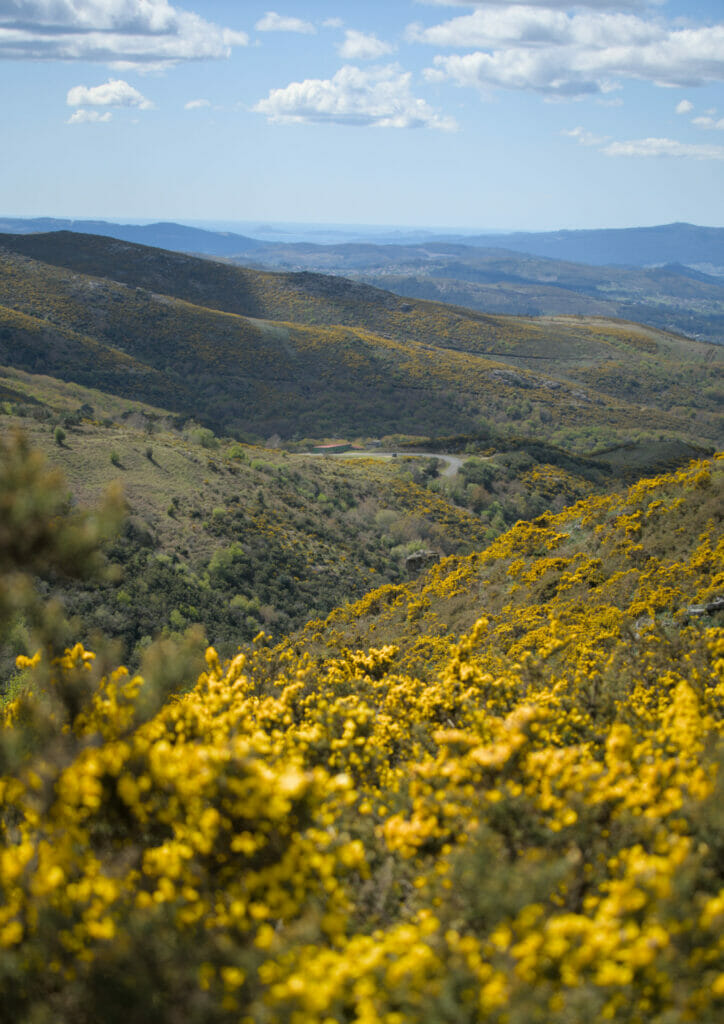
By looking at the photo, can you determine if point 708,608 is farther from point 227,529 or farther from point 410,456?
point 410,456

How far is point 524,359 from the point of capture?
4250 inches

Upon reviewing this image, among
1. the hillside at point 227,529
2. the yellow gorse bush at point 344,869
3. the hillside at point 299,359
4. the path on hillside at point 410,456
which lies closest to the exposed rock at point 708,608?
the yellow gorse bush at point 344,869

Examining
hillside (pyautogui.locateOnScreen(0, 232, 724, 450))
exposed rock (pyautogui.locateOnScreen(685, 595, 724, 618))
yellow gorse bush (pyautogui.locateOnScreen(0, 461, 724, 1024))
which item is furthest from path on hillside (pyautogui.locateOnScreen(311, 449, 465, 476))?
yellow gorse bush (pyautogui.locateOnScreen(0, 461, 724, 1024))

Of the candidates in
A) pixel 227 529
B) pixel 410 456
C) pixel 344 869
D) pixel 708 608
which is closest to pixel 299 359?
pixel 410 456

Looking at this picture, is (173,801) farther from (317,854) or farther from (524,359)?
(524,359)

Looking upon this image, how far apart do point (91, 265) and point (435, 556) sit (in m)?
90.7

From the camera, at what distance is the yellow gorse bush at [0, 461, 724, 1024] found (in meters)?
3.05

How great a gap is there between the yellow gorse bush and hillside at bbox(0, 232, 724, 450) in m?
63.4

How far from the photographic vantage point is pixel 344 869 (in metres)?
4.13

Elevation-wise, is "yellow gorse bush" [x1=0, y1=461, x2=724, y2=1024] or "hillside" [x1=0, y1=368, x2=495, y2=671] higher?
"yellow gorse bush" [x1=0, y1=461, x2=724, y2=1024]

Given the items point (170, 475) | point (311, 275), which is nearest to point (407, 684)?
point (170, 475)

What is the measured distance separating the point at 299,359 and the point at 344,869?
8622 centimetres

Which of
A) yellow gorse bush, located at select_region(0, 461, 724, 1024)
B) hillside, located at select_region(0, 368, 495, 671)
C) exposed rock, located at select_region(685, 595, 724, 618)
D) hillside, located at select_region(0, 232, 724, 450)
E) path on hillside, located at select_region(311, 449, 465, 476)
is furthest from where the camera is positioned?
hillside, located at select_region(0, 232, 724, 450)

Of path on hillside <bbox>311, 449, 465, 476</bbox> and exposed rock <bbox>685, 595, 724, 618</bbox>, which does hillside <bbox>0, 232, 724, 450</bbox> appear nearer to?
path on hillside <bbox>311, 449, 465, 476</bbox>
